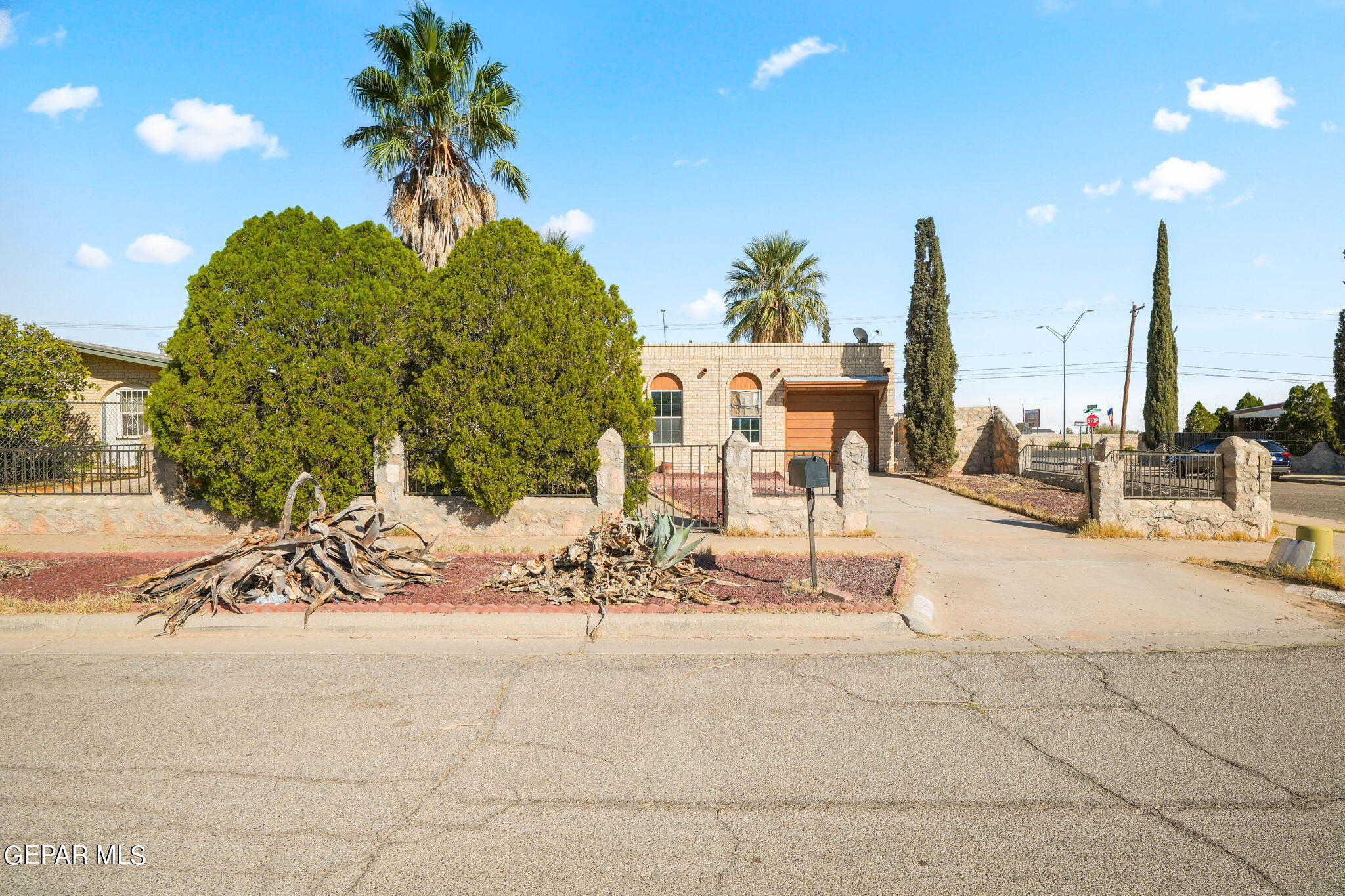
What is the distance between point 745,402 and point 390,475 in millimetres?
16339

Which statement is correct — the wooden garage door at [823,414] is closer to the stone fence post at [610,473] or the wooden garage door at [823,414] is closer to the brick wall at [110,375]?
the stone fence post at [610,473]

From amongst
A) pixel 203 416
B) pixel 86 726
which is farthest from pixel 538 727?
pixel 203 416

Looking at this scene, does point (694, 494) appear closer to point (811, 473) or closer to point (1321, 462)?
point (811, 473)

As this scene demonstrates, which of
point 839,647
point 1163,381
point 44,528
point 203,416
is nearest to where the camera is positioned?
point 839,647

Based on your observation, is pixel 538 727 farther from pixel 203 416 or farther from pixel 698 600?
pixel 203 416

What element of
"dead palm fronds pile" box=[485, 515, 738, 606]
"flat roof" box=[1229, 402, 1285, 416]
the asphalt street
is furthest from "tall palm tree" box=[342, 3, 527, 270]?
"flat roof" box=[1229, 402, 1285, 416]

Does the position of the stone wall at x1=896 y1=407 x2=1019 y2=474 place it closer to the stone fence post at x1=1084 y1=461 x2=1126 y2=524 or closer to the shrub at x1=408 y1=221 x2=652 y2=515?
the stone fence post at x1=1084 y1=461 x2=1126 y2=524

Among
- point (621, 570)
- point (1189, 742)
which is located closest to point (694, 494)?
point (621, 570)

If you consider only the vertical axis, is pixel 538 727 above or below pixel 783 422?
below

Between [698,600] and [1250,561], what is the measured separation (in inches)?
301

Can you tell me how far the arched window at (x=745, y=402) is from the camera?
1039 inches

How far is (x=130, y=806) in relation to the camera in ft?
11.6

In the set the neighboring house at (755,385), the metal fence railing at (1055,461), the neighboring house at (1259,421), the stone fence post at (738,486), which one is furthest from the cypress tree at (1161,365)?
the stone fence post at (738,486)
